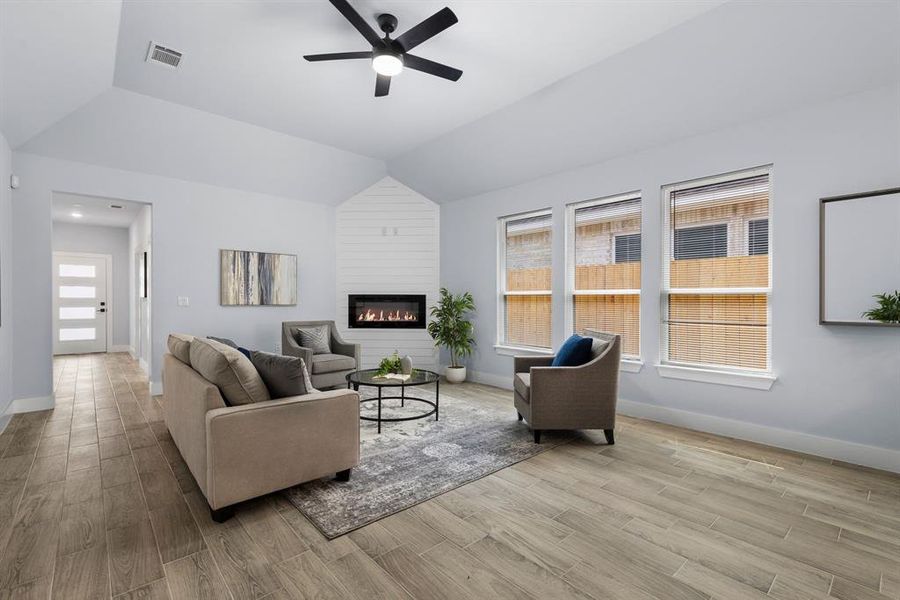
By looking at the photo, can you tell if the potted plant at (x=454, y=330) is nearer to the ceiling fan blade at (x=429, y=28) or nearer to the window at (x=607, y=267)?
the window at (x=607, y=267)

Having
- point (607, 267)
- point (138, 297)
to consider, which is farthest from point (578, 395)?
point (138, 297)

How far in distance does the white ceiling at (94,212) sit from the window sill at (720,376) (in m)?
7.47

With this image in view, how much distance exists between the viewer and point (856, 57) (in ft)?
9.61

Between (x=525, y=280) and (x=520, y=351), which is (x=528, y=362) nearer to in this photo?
(x=520, y=351)

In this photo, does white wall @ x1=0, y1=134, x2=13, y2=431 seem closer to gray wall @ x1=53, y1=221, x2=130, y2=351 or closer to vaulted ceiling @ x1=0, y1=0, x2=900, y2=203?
vaulted ceiling @ x1=0, y1=0, x2=900, y2=203

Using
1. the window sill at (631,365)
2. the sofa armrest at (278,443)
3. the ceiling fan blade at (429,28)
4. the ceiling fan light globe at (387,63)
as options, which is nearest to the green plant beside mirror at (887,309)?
the window sill at (631,365)

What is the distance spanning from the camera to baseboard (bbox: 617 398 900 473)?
10.1ft

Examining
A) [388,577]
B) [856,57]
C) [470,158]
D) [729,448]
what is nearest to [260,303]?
[470,158]

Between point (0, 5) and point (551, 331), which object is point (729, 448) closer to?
point (551, 331)

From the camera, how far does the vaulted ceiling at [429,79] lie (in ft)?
9.71

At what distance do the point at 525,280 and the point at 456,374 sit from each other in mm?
1670

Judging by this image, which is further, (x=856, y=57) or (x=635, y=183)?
(x=635, y=183)

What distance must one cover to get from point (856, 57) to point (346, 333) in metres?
6.24

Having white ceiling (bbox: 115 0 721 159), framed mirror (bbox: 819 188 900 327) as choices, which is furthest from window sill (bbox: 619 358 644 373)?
white ceiling (bbox: 115 0 721 159)
